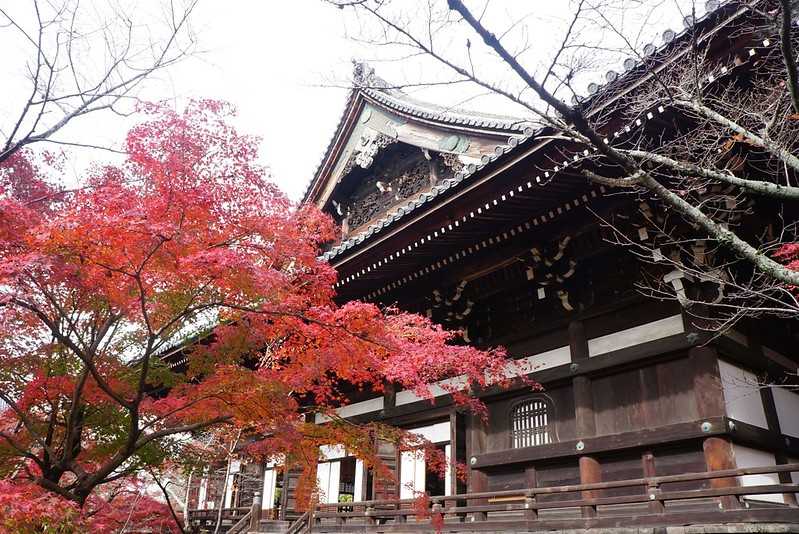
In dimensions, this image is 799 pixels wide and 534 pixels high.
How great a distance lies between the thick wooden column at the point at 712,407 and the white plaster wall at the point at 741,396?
0.54 ft

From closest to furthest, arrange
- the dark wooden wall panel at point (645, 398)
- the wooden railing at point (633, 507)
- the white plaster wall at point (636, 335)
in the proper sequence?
the wooden railing at point (633, 507) → the dark wooden wall panel at point (645, 398) → the white plaster wall at point (636, 335)

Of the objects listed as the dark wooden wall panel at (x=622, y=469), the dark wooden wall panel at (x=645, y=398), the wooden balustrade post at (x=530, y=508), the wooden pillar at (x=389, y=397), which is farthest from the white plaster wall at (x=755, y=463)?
the wooden pillar at (x=389, y=397)

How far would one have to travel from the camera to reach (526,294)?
373 inches

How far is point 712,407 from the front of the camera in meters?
7.10

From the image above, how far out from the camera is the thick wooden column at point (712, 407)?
270 inches

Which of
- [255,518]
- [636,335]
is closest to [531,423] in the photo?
[636,335]

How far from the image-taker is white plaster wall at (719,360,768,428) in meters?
7.41

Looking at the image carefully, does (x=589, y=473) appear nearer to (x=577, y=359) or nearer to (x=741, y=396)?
(x=577, y=359)

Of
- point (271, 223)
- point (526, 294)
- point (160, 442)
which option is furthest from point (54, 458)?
point (526, 294)

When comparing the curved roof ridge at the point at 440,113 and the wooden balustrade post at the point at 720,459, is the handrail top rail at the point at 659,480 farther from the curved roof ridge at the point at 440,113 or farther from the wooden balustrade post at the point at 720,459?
the curved roof ridge at the point at 440,113

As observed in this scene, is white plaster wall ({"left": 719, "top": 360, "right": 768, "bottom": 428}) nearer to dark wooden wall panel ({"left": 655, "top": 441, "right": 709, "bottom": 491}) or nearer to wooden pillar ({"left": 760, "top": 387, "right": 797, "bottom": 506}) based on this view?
wooden pillar ({"left": 760, "top": 387, "right": 797, "bottom": 506})

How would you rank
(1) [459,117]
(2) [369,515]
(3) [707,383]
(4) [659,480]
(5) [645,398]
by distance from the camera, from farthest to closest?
(1) [459,117] < (2) [369,515] < (5) [645,398] < (3) [707,383] < (4) [659,480]

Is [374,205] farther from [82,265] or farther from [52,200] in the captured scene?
[82,265]

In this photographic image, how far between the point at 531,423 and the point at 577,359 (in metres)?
1.29
